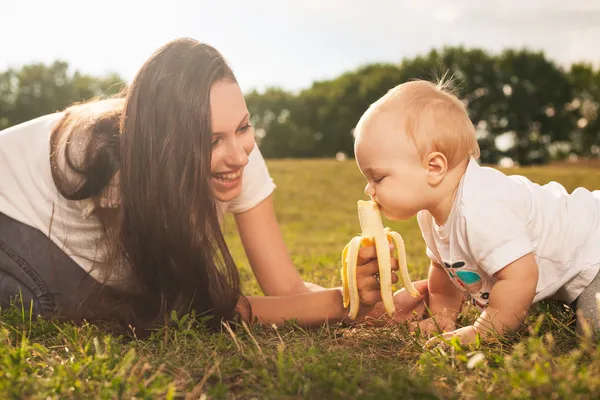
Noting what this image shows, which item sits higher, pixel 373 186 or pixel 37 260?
pixel 373 186

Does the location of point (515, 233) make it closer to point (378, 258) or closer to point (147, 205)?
point (378, 258)

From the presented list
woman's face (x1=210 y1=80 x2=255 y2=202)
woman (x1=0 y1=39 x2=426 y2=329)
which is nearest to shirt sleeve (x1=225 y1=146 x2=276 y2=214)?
woman (x1=0 y1=39 x2=426 y2=329)

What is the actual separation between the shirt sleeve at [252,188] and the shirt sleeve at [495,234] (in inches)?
63.3

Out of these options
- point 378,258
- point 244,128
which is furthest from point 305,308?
point 244,128

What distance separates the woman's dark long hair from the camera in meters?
3.12

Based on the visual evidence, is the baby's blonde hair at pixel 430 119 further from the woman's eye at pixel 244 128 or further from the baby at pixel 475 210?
the woman's eye at pixel 244 128

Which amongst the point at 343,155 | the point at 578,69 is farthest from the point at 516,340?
the point at 578,69

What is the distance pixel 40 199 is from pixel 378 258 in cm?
227

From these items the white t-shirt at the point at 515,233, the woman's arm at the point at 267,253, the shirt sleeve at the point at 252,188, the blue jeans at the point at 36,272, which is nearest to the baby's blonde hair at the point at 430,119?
the white t-shirt at the point at 515,233

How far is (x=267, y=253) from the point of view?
4.16m

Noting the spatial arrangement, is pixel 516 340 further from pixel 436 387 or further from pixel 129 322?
pixel 129 322

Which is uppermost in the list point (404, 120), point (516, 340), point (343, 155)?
point (404, 120)

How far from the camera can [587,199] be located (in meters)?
3.34

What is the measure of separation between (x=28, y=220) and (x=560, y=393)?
10.9ft
